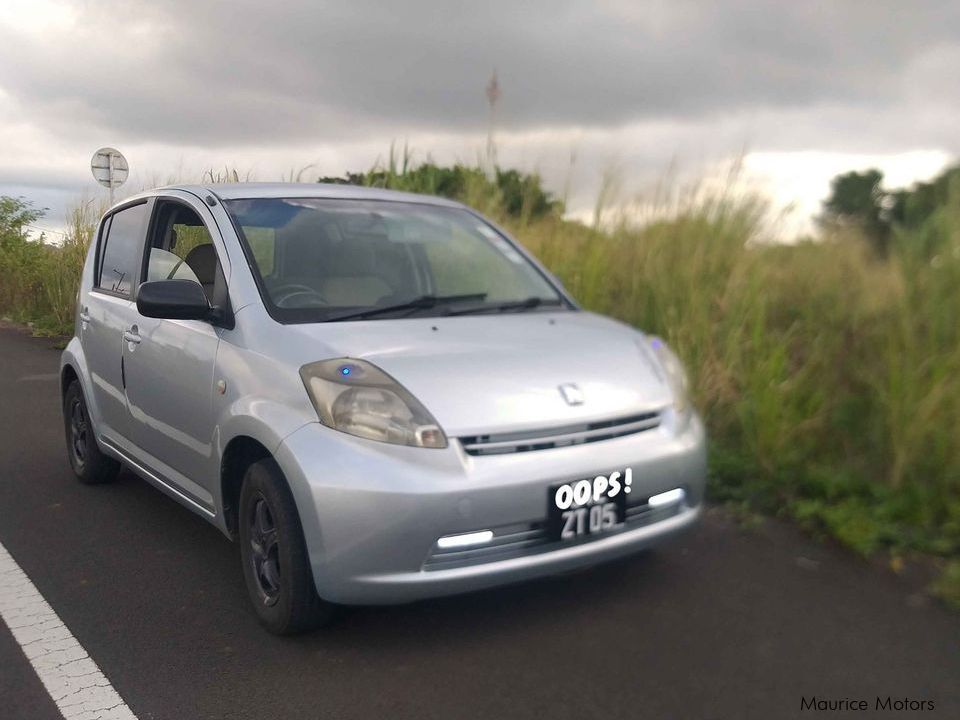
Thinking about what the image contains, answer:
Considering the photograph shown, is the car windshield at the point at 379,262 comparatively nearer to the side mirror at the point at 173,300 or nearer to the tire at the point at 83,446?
the side mirror at the point at 173,300

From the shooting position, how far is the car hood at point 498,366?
3088 mm

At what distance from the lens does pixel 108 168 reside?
51.6ft

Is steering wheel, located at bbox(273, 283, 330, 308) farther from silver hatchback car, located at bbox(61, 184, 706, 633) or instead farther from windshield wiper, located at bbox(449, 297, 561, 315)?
windshield wiper, located at bbox(449, 297, 561, 315)

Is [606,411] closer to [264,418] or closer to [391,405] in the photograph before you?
[391,405]

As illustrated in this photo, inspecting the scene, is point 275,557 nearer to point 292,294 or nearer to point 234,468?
point 234,468

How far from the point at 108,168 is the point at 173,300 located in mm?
13387

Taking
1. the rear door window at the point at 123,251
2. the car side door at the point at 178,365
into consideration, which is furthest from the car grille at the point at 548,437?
the rear door window at the point at 123,251

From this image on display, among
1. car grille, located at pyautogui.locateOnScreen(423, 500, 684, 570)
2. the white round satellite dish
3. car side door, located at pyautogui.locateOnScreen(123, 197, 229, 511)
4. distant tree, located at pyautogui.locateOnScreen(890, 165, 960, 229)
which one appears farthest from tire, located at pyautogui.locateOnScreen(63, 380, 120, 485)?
the white round satellite dish

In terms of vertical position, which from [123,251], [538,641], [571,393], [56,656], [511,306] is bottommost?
[56,656]

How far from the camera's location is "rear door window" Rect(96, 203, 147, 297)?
486 centimetres

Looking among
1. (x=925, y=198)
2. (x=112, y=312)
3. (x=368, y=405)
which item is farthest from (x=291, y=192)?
(x=925, y=198)

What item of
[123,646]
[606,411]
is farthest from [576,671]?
[123,646]

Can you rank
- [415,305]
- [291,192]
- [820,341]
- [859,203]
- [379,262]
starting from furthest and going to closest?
[859,203]
[820,341]
[291,192]
[379,262]
[415,305]

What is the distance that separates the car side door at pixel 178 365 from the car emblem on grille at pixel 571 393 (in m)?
1.38
